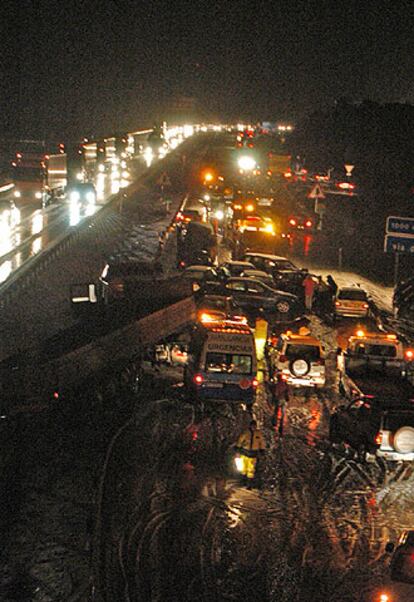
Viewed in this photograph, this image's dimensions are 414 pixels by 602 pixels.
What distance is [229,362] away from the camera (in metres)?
16.9

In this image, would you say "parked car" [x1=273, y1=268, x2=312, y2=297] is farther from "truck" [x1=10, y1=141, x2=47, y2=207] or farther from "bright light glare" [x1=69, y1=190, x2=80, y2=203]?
"bright light glare" [x1=69, y1=190, x2=80, y2=203]

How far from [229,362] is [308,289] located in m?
12.0

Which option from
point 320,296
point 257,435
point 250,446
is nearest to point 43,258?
point 320,296

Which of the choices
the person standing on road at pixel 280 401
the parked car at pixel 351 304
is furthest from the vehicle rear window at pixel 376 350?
the parked car at pixel 351 304

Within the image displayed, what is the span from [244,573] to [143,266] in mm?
17557

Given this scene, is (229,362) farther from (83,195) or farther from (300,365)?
(83,195)

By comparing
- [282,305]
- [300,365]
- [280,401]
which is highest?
[300,365]

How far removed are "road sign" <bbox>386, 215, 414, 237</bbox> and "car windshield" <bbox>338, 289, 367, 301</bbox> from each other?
16.2ft

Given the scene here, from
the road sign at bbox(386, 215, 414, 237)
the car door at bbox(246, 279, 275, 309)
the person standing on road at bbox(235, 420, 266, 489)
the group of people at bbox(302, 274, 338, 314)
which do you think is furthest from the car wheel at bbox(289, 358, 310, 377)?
the group of people at bbox(302, 274, 338, 314)

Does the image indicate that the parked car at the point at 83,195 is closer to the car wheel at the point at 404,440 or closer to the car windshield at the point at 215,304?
the car windshield at the point at 215,304

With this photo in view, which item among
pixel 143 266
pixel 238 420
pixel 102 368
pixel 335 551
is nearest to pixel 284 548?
pixel 335 551

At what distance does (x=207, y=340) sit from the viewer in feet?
55.2

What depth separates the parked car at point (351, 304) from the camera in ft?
89.7

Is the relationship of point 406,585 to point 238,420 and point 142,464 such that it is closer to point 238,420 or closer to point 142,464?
point 142,464
